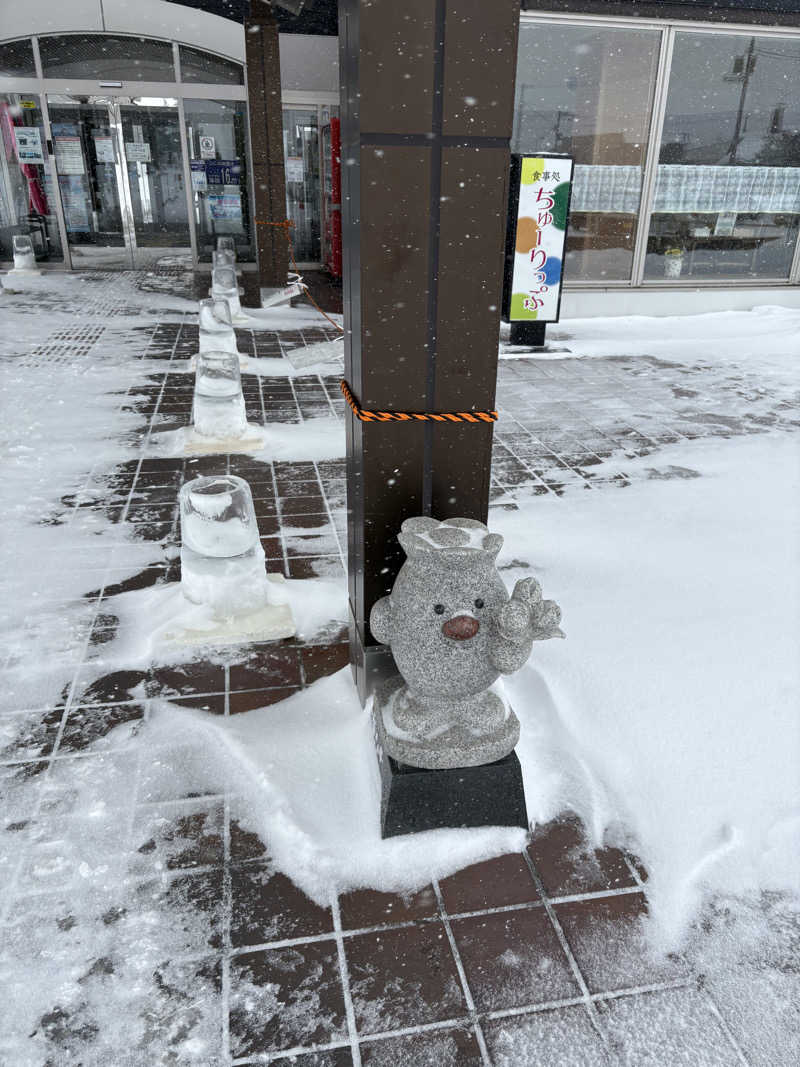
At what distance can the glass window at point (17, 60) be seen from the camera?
47.1 ft

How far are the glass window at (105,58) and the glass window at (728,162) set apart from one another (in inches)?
369

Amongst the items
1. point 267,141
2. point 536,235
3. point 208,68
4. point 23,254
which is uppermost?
point 208,68

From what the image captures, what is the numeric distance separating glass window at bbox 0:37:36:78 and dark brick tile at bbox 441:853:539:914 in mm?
16717

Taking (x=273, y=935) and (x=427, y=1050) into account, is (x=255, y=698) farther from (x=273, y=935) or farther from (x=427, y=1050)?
(x=427, y=1050)

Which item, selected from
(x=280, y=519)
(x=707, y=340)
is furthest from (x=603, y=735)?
(x=707, y=340)

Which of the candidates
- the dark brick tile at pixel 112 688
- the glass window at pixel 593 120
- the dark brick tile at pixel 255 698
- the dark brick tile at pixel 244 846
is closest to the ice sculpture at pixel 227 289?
the glass window at pixel 593 120

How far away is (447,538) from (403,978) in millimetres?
1436

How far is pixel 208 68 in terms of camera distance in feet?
49.4

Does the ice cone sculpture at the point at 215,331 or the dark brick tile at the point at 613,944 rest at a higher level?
the ice cone sculpture at the point at 215,331

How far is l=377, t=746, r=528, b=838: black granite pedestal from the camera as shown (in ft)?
9.61

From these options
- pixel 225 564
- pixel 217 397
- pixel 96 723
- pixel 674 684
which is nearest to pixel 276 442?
pixel 217 397

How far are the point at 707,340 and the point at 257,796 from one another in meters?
10.5

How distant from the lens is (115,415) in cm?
758

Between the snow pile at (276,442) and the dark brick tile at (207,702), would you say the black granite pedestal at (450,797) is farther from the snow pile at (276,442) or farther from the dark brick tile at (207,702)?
the snow pile at (276,442)
